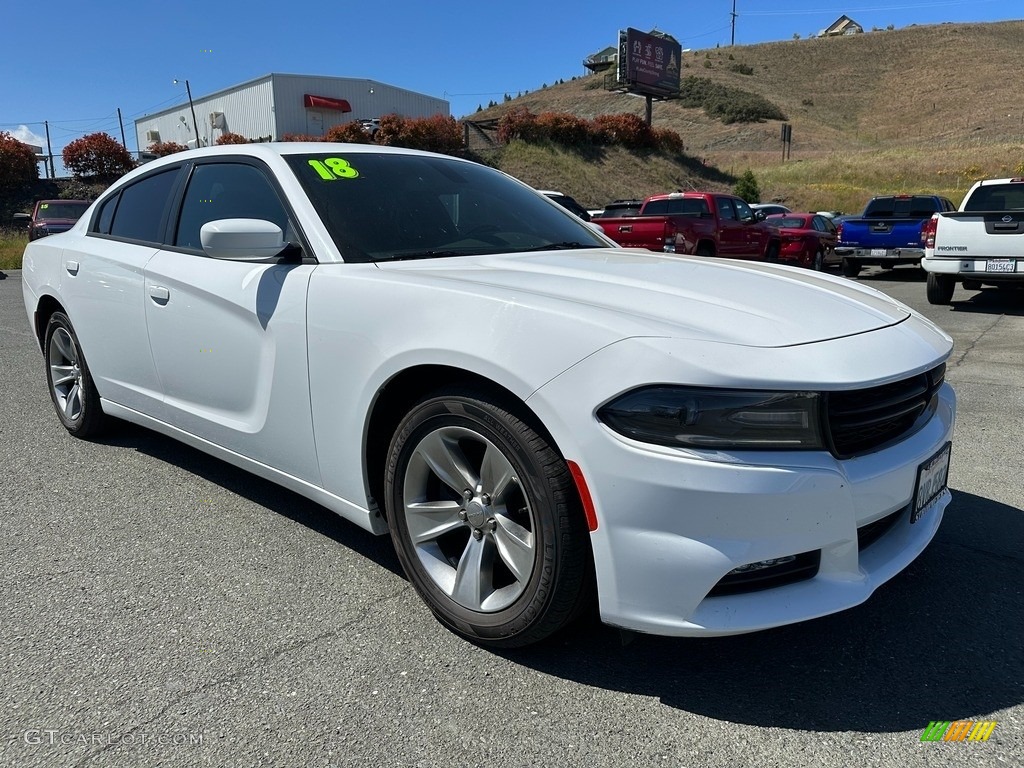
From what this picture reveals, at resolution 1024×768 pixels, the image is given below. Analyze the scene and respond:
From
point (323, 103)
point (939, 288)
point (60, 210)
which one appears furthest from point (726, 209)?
point (323, 103)

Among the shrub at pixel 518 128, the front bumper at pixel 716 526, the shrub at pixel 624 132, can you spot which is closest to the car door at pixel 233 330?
the front bumper at pixel 716 526

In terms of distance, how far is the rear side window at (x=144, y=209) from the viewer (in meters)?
3.70

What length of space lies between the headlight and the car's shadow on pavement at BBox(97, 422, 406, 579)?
138 cm

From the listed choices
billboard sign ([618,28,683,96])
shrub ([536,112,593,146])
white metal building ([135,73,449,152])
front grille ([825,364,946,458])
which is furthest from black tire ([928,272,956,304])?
white metal building ([135,73,449,152])

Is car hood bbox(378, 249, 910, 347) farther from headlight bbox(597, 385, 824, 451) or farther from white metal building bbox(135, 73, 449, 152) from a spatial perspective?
white metal building bbox(135, 73, 449, 152)

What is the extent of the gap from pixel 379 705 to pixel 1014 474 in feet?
11.6

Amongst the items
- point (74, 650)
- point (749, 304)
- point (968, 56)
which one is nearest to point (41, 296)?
point (74, 650)

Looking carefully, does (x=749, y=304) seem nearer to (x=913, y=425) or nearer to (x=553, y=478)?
(x=913, y=425)

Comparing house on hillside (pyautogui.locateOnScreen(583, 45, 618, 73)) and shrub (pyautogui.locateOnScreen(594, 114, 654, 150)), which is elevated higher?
house on hillside (pyautogui.locateOnScreen(583, 45, 618, 73))

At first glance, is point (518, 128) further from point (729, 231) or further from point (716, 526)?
point (716, 526)

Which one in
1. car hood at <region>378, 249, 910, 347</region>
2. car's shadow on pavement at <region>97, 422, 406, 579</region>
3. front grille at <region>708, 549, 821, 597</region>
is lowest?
car's shadow on pavement at <region>97, 422, 406, 579</region>

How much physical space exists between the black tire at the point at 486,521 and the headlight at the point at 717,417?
0.27 metres

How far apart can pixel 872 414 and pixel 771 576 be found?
1.73 ft

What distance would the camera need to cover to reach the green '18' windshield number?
310 centimetres
